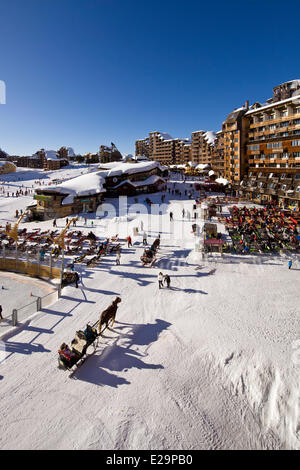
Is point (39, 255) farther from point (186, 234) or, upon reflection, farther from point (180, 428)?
point (180, 428)

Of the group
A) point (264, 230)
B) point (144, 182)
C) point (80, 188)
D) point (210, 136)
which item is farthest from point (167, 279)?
point (210, 136)

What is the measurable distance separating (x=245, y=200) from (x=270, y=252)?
2787 cm

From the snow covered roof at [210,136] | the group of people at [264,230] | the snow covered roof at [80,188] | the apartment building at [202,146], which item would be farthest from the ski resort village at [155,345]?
the apartment building at [202,146]

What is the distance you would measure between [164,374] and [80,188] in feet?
122

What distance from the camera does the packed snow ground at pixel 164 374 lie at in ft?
20.7

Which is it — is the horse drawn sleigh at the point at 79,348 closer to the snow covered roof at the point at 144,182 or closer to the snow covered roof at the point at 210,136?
the snow covered roof at the point at 144,182

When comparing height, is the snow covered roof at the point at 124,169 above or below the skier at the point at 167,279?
above

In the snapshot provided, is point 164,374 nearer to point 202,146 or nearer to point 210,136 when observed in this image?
point 210,136

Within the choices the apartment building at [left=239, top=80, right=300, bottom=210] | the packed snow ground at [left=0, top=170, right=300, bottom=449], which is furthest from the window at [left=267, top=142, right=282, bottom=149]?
the packed snow ground at [left=0, top=170, right=300, bottom=449]

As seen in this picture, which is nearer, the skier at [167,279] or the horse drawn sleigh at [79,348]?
the horse drawn sleigh at [79,348]

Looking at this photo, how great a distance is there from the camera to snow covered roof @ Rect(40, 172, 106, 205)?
1507 inches

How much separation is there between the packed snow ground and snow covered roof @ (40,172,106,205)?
27.5 meters

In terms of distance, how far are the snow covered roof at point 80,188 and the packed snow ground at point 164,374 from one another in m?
27.5
